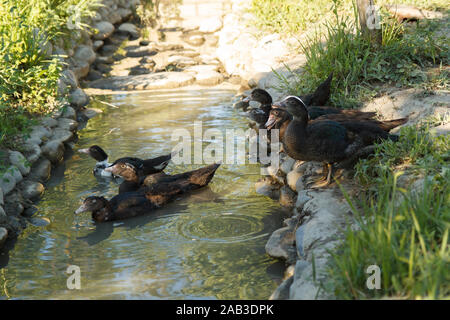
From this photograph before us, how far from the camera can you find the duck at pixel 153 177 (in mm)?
7094

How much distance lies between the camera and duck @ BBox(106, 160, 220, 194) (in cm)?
709

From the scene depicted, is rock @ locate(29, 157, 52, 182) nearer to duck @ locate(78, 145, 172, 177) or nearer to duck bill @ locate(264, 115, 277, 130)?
duck @ locate(78, 145, 172, 177)

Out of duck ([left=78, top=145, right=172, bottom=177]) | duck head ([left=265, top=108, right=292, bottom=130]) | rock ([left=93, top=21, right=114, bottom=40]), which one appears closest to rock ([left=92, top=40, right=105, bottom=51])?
rock ([left=93, top=21, right=114, bottom=40])

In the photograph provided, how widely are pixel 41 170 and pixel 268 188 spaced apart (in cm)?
330

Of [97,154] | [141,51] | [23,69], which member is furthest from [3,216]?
[141,51]

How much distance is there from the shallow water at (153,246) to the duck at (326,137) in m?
0.97

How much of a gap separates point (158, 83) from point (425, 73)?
717cm

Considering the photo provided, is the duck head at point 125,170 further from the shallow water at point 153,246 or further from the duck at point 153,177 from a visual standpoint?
the shallow water at point 153,246

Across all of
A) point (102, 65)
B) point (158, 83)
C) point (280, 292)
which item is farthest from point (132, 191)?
point (102, 65)

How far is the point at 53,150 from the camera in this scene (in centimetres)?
813

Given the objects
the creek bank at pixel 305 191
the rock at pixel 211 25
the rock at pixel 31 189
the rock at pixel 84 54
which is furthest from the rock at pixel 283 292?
the rock at pixel 211 25

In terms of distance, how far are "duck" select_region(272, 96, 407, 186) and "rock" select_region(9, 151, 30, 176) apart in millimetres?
3589

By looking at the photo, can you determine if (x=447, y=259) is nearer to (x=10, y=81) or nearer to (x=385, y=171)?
(x=385, y=171)

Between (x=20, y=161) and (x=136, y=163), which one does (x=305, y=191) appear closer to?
(x=136, y=163)
